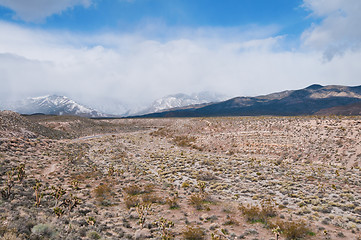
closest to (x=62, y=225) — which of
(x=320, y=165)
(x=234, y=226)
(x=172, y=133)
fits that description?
(x=234, y=226)

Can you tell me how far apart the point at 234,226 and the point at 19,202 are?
1252cm

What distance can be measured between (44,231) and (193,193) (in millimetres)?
10349

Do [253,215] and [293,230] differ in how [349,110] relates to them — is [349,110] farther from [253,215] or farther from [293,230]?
[293,230]

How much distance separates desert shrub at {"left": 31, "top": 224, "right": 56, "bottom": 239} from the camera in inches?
312

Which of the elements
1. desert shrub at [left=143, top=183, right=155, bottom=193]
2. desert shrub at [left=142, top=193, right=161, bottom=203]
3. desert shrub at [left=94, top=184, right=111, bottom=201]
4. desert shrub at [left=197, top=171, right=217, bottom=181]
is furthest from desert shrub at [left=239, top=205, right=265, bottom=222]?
desert shrub at [left=94, top=184, right=111, bottom=201]

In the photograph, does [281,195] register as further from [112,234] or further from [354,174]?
[112,234]

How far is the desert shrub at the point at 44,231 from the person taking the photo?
7.91 metres

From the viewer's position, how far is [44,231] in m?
8.12

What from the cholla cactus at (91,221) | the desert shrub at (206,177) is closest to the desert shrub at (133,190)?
the cholla cactus at (91,221)

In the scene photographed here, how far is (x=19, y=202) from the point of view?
11133 mm

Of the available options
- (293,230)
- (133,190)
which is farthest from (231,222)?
(133,190)

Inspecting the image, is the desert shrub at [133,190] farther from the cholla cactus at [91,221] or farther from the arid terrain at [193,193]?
the cholla cactus at [91,221]

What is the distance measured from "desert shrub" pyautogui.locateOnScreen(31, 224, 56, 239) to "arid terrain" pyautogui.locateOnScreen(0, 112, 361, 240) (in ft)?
0.12

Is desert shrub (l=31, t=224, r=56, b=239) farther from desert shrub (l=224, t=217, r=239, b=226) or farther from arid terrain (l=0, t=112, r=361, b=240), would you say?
desert shrub (l=224, t=217, r=239, b=226)
